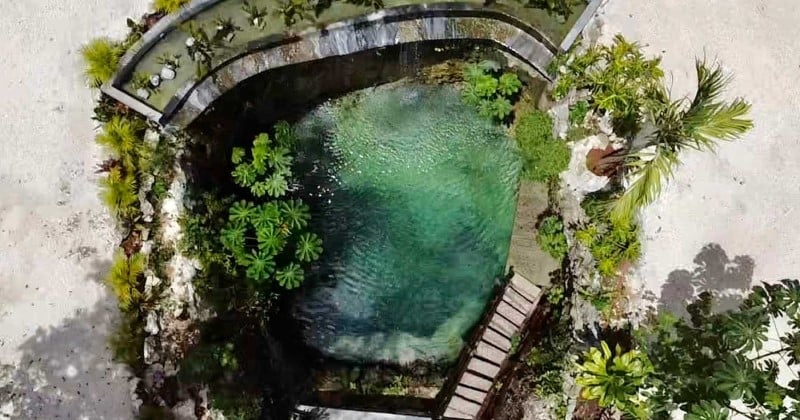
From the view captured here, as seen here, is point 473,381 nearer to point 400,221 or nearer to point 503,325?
point 503,325

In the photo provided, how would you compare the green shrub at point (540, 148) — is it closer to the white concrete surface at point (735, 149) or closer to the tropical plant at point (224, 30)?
the white concrete surface at point (735, 149)

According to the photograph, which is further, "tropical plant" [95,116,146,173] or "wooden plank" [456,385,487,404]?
"wooden plank" [456,385,487,404]

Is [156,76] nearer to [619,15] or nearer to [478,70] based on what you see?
[478,70]

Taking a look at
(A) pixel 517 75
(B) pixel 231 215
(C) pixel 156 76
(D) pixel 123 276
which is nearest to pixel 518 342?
(A) pixel 517 75

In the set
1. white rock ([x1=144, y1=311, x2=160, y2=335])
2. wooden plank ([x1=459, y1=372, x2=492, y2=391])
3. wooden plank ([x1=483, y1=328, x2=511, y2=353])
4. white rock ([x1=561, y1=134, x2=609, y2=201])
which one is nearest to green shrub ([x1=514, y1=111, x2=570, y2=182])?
white rock ([x1=561, y1=134, x2=609, y2=201])

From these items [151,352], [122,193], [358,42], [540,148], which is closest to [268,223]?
[122,193]

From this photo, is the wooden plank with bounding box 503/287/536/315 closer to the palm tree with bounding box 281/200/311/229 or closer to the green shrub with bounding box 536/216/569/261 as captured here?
the green shrub with bounding box 536/216/569/261

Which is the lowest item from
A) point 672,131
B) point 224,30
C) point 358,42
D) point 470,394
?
point 470,394
